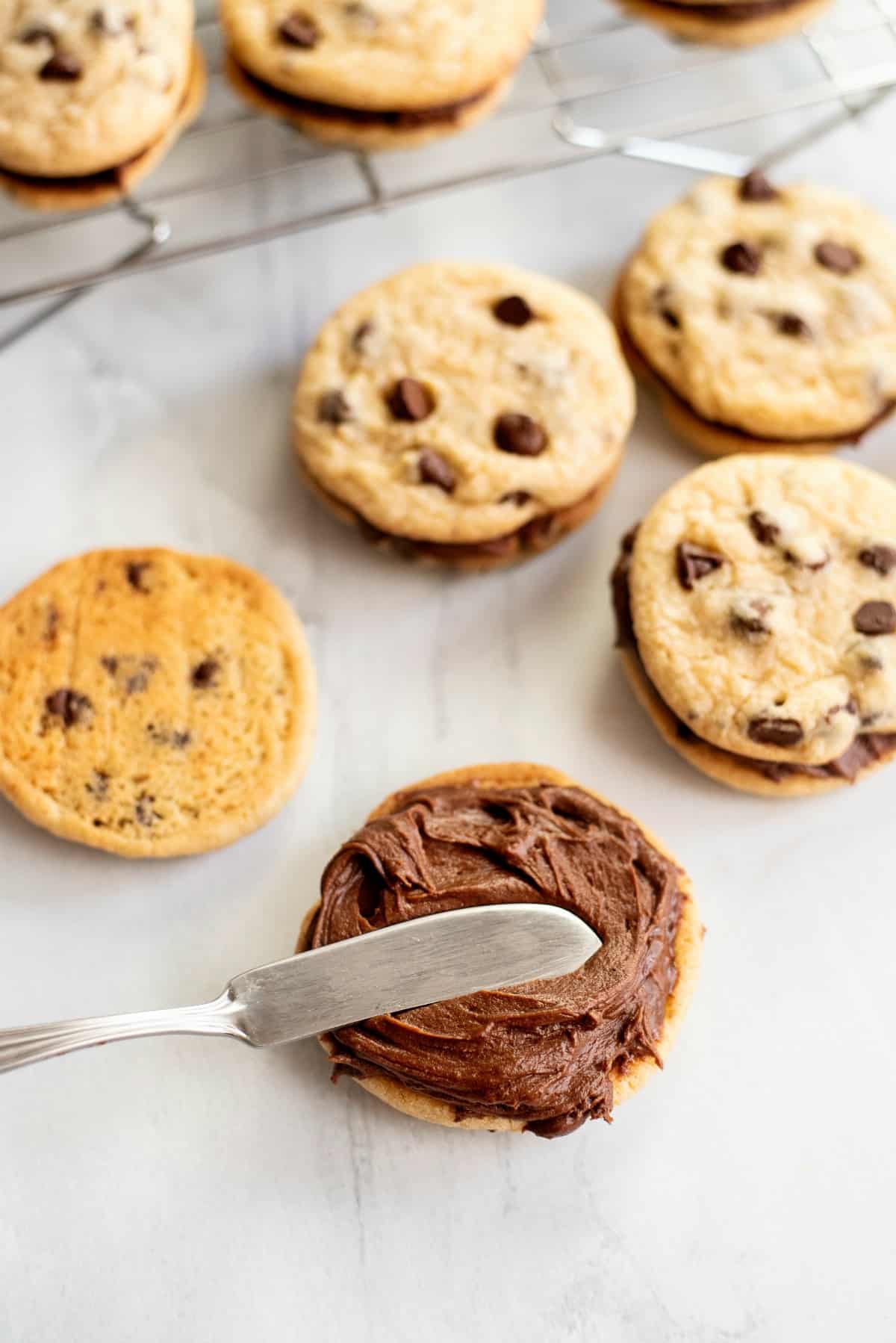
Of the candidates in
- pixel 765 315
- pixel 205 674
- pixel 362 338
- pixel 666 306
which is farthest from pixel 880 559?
pixel 205 674

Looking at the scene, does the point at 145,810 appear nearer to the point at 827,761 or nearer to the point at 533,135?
the point at 827,761

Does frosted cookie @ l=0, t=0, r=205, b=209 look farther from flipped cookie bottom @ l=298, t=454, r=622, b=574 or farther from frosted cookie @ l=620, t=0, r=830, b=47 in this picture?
frosted cookie @ l=620, t=0, r=830, b=47

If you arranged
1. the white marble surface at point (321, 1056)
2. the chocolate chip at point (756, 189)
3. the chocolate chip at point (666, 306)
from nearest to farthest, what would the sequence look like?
the white marble surface at point (321, 1056) < the chocolate chip at point (666, 306) < the chocolate chip at point (756, 189)

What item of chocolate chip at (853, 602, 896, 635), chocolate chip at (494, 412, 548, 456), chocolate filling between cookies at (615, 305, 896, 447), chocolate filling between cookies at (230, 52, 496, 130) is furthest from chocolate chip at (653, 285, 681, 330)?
chocolate chip at (853, 602, 896, 635)

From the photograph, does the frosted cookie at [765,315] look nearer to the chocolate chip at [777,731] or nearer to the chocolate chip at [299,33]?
the chocolate chip at [777,731]

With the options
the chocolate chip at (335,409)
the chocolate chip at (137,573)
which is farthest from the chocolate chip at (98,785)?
the chocolate chip at (335,409)

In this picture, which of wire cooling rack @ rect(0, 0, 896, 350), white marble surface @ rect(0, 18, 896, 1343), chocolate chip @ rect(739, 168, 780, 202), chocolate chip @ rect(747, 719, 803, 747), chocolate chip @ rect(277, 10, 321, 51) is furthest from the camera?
wire cooling rack @ rect(0, 0, 896, 350)
